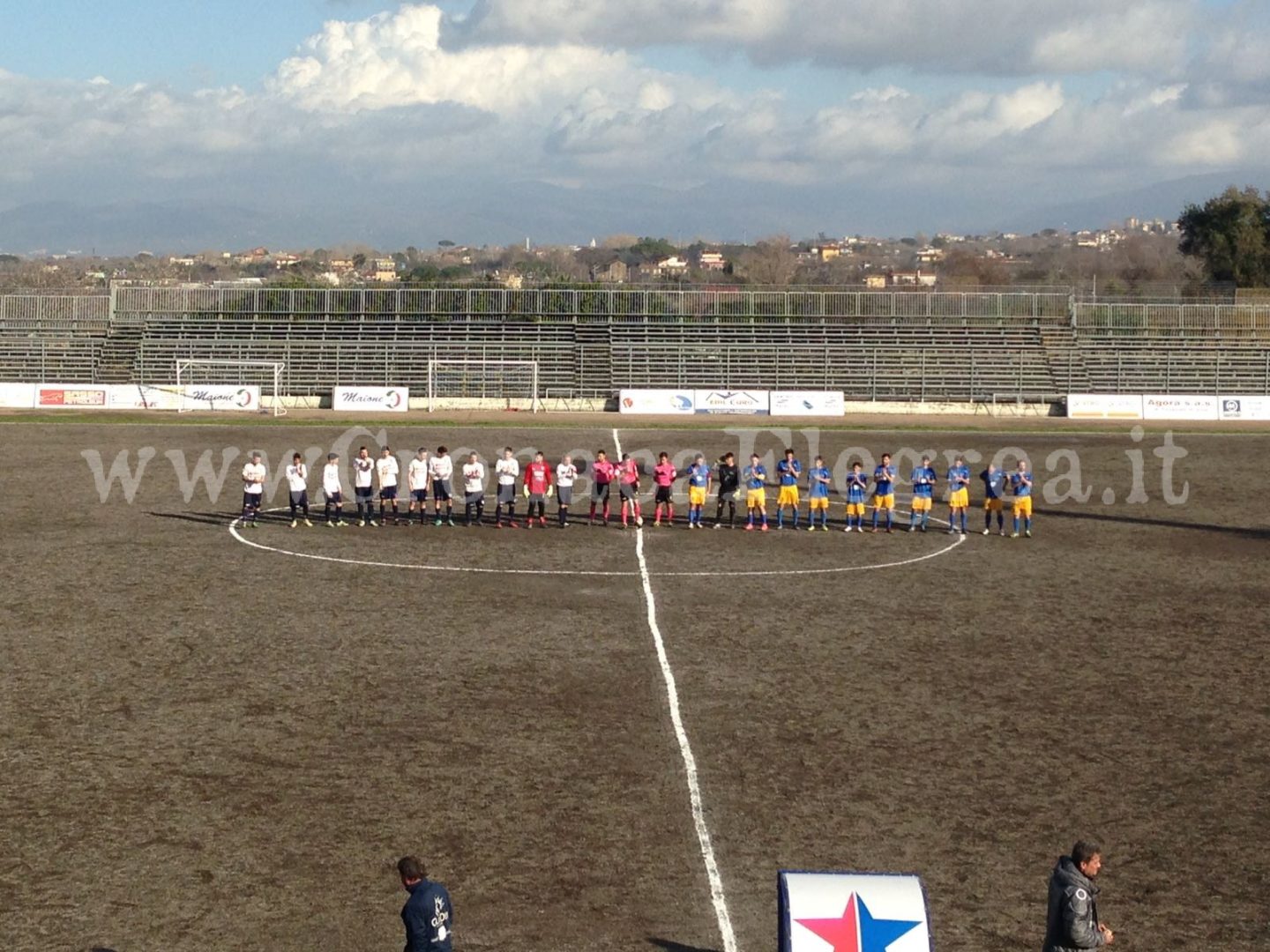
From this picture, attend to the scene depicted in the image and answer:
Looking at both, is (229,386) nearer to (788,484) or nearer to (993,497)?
(788,484)

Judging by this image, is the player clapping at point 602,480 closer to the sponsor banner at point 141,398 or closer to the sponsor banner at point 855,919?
the sponsor banner at point 855,919

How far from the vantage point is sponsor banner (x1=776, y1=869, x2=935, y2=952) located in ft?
27.4

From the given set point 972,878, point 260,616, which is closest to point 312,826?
point 972,878

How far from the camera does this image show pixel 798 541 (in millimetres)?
28328

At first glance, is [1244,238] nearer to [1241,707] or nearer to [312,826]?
[1241,707]

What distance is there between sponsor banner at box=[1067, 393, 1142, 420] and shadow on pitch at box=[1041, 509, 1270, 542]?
24141 mm

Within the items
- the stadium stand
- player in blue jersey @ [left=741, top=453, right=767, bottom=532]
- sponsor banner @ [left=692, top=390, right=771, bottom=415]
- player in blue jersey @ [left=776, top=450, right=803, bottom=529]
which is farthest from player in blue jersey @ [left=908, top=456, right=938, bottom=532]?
the stadium stand

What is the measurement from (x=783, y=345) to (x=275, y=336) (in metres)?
22.8

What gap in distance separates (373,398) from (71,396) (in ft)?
38.8

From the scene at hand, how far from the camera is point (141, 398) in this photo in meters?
55.7

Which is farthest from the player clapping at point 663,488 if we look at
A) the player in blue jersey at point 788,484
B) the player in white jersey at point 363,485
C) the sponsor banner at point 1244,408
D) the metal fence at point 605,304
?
the metal fence at point 605,304

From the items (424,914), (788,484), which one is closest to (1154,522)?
(788,484)

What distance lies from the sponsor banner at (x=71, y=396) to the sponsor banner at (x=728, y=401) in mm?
23458

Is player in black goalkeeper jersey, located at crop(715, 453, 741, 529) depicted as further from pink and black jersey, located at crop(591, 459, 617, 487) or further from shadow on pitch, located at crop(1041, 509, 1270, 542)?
shadow on pitch, located at crop(1041, 509, 1270, 542)
